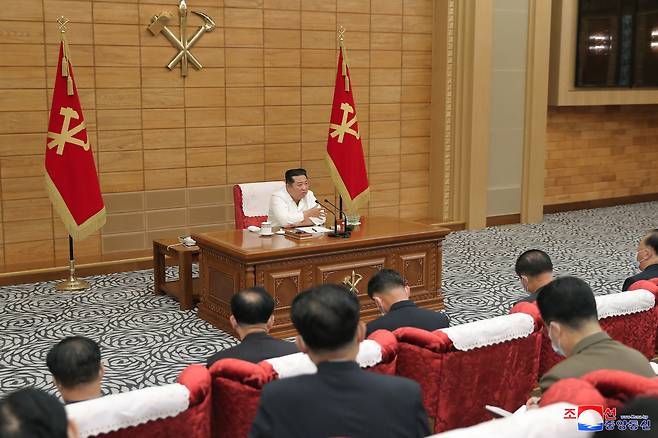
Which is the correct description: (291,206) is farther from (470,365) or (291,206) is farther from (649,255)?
(470,365)

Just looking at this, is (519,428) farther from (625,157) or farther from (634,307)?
(625,157)

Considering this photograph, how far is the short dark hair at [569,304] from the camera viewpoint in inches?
111

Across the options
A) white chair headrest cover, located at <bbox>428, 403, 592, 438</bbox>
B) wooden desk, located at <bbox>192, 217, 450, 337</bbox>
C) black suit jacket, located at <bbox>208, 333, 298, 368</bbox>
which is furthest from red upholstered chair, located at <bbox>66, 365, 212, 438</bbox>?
wooden desk, located at <bbox>192, 217, 450, 337</bbox>

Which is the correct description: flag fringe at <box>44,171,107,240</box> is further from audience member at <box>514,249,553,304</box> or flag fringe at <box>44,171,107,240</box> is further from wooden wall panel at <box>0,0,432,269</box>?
audience member at <box>514,249,553,304</box>

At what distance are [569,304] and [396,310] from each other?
1385mm

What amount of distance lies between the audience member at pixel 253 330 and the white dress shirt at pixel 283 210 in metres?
3.25

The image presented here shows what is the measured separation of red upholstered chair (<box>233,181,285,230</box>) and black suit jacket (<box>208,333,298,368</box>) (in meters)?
3.71

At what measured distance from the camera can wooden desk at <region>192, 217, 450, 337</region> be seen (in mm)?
6242

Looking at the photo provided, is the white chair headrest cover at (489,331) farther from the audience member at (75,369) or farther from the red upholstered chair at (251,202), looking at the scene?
the red upholstered chair at (251,202)

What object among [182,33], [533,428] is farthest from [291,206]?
[533,428]

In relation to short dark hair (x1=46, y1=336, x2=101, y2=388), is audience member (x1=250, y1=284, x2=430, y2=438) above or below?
above

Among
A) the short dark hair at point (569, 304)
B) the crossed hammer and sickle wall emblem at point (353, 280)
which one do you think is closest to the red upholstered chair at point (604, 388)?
the short dark hair at point (569, 304)

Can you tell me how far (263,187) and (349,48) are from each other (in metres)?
3.17

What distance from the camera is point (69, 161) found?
24.3 ft
